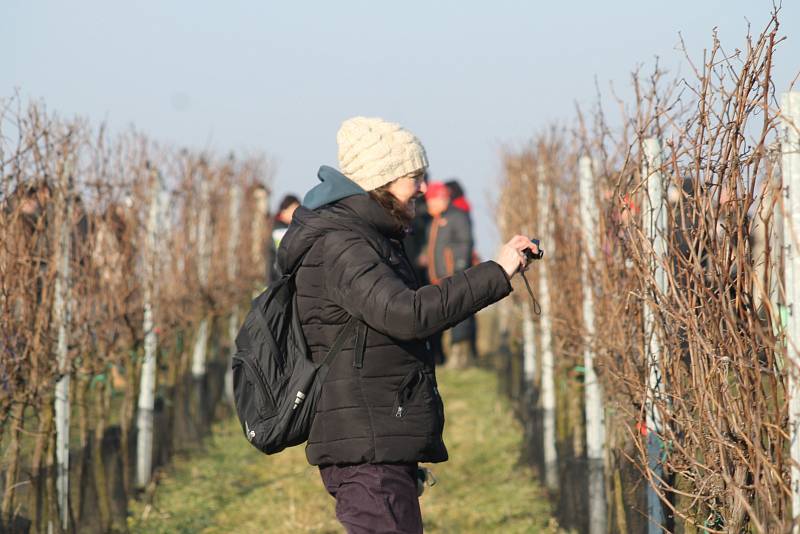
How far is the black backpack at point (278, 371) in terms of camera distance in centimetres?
372

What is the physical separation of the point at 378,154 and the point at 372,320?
1.75 feet

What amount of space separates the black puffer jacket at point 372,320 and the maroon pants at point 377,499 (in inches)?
1.6

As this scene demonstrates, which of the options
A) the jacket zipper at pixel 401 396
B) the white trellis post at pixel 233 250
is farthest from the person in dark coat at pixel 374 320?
the white trellis post at pixel 233 250

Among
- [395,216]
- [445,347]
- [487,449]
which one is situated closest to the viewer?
[395,216]

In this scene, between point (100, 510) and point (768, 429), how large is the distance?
4.70 meters

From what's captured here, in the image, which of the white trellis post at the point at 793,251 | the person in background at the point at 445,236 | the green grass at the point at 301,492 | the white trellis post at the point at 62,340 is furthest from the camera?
the person in background at the point at 445,236

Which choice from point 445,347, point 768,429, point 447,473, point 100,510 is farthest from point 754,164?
point 445,347

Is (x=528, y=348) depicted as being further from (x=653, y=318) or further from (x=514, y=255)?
(x=514, y=255)

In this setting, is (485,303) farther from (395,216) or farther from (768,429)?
(768,429)

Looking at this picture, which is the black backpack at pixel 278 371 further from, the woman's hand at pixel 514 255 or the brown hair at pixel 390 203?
the woman's hand at pixel 514 255

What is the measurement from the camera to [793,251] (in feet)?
9.56

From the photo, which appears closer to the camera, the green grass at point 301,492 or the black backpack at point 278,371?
the black backpack at point 278,371

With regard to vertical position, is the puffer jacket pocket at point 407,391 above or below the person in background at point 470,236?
below

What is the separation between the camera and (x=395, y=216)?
3.86 metres
